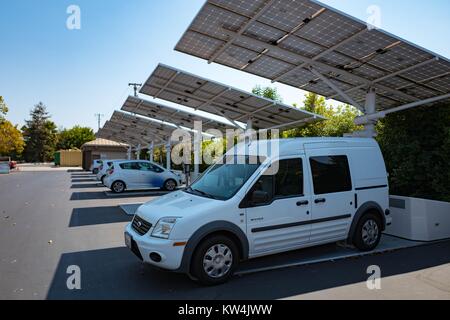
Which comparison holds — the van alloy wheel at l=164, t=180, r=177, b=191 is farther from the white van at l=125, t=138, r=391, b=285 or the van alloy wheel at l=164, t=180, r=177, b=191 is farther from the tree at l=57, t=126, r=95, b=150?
the tree at l=57, t=126, r=95, b=150

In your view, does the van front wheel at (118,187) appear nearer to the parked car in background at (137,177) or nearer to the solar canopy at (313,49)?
the parked car in background at (137,177)

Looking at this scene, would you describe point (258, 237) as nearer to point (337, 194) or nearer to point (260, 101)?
point (337, 194)

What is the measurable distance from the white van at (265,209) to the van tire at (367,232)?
0.06 feet

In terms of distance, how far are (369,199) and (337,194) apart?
2.74 ft

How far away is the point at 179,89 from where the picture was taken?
15133 mm

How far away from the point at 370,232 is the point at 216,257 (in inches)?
130

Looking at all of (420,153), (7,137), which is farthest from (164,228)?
(7,137)

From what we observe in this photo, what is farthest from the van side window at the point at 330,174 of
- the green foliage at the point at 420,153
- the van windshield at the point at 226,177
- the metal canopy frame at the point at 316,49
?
the green foliage at the point at 420,153

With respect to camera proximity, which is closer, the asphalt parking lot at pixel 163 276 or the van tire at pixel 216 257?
the asphalt parking lot at pixel 163 276

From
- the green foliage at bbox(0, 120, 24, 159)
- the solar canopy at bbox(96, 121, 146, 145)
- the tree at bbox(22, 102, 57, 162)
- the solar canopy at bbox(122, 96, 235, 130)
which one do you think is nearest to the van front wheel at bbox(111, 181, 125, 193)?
the solar canopy at bbox(122, 96, 235, 130)

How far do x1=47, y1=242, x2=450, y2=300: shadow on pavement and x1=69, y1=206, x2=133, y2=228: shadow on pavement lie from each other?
325 centimetres

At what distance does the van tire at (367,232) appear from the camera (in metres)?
6.76

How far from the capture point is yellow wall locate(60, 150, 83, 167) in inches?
2653
